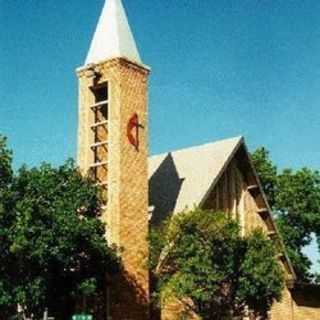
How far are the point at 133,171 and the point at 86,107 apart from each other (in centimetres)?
422

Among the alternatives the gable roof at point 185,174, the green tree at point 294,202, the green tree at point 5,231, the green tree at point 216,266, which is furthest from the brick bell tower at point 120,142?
the green tree at point 294,202

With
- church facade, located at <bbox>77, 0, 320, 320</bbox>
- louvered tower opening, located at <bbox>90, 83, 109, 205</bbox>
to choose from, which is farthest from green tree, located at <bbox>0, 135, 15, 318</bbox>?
louvered tower opening, located at <bbox>90, 83, 109, 205</bbox>

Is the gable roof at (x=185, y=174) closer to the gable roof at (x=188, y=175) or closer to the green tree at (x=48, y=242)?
the gable roof at (x=188, y=175)

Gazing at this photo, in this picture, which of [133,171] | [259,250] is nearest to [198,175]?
[133,171]

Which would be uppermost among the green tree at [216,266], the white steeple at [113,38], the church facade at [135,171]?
the white steeple at [113,38]

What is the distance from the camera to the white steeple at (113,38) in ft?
125

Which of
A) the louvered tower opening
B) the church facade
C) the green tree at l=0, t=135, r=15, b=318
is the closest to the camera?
the green tree at l=0, t=135, r=15, b=318

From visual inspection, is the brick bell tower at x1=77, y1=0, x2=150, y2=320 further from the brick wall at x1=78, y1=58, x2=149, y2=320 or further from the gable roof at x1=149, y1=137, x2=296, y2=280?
the gable roof at x1=149, y1=137, x2=296, y2=280

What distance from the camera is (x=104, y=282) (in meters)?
33.7

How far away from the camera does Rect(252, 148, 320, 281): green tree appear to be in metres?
51.4

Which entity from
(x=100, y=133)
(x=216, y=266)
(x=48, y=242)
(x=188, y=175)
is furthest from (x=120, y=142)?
(x=48, y=242)

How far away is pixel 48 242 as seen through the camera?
29.5m

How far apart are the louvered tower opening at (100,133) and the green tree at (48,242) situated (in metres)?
5.21

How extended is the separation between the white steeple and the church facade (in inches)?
1.9
